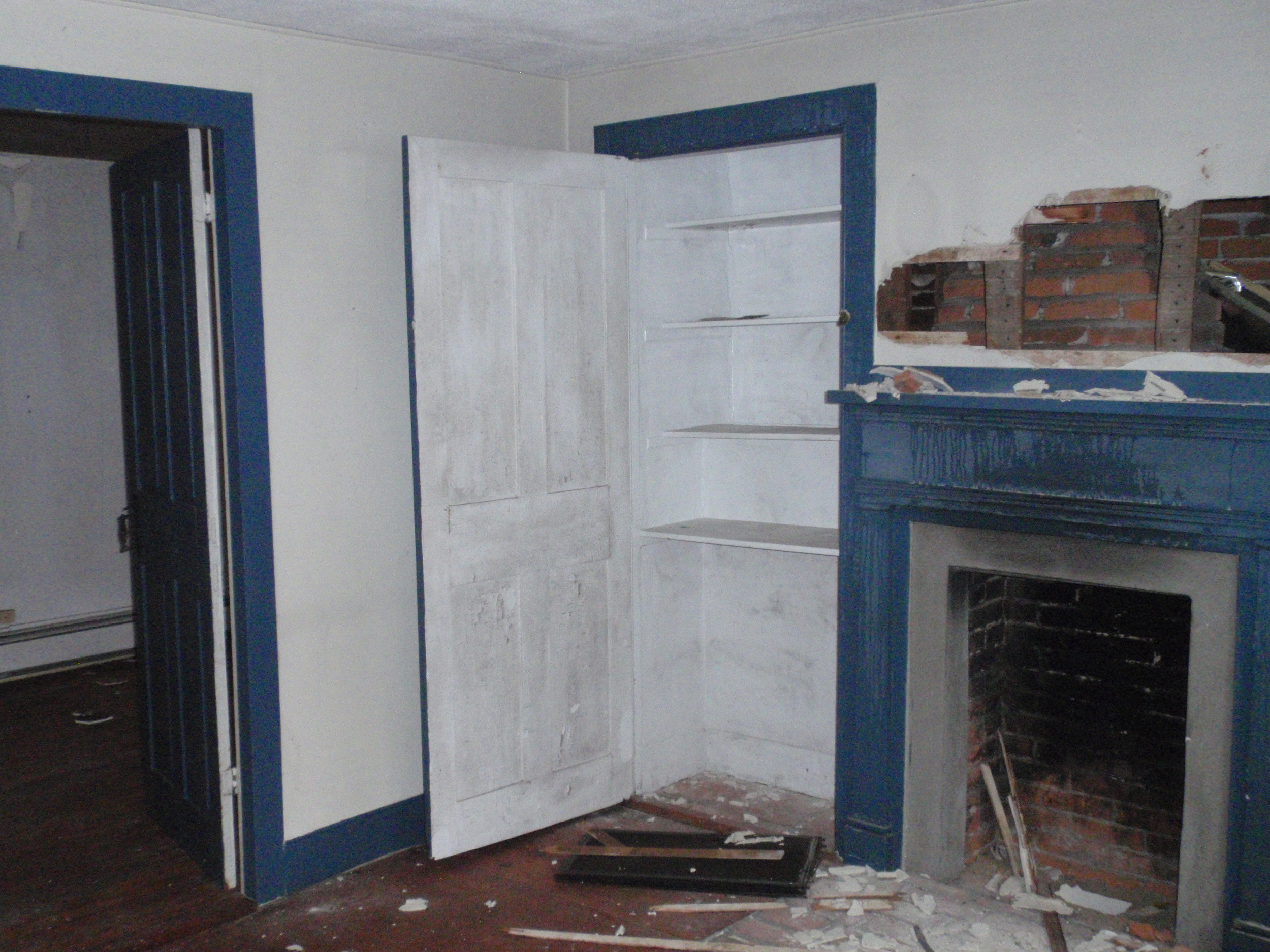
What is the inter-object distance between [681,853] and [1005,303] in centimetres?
201

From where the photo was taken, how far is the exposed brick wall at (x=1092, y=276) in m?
3.09

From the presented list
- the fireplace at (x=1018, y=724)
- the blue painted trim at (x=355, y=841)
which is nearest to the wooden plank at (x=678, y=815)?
the fireplace at (x=1018, y=724)

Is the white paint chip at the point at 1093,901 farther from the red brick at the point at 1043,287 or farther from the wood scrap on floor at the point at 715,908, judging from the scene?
the red brick at the point at 1043,287

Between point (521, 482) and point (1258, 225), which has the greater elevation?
point (1258, 225)

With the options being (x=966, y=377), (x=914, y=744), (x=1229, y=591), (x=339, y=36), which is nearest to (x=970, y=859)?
(x=914, y=744)

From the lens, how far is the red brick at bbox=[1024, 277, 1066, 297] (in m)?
3.23

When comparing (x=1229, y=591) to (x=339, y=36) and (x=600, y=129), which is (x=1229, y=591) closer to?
(x=600, y=129)

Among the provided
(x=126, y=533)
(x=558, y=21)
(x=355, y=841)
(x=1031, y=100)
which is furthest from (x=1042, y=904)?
(x=126, y=533)

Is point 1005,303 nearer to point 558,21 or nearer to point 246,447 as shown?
point 558,21

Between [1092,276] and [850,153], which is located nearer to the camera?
[1092,276]

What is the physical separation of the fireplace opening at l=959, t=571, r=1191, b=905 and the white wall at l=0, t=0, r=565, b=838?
1.89 metres

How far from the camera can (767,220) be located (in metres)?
4.05

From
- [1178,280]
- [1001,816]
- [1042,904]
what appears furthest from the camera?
[1001,816]

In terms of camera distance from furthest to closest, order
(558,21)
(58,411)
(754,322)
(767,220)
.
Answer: (58,411) → (767,220) → (754,322) → (558,21)
